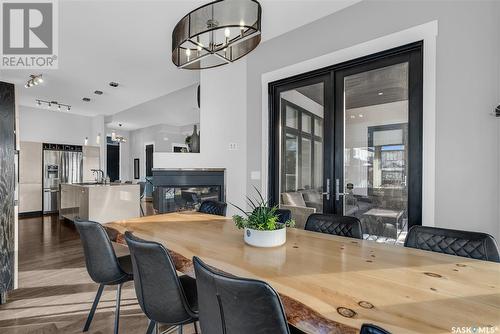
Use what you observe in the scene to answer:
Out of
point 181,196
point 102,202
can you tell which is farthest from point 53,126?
point 181,196

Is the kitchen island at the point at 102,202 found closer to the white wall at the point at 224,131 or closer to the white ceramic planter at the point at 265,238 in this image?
the white wall at the point at 224,131

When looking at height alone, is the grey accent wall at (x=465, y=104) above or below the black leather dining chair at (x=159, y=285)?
above

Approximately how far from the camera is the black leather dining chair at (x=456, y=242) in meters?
1.38

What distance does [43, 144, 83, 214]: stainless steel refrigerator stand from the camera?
22.4 ft

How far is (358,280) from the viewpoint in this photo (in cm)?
103

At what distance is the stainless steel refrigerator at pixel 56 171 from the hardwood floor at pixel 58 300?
11.2 feet

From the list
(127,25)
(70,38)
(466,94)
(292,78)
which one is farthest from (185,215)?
(70,38)

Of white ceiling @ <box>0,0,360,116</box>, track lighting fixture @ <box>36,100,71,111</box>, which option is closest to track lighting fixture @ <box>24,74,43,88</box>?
white ceiling @ <box>0,0,360,116</box>

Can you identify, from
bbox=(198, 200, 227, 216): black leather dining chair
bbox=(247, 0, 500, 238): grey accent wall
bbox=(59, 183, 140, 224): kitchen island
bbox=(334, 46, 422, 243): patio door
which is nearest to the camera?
bbox=(247, 0, 500, 238): grey accent wall

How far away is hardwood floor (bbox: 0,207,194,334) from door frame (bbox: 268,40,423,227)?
2.00 meters

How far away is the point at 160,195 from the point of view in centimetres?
393

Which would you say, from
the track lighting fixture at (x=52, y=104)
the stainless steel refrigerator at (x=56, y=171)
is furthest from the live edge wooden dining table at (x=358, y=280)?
the stainless steel refrigerator at (x=56, y=171)

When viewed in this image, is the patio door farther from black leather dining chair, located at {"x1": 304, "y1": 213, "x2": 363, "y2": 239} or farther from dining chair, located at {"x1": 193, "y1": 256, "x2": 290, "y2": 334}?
dining chair, located at {"x1": 193, "y1": 256, "x2": 290, "y2": 334}

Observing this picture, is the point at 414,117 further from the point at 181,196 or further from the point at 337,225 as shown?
the point at 181,196
